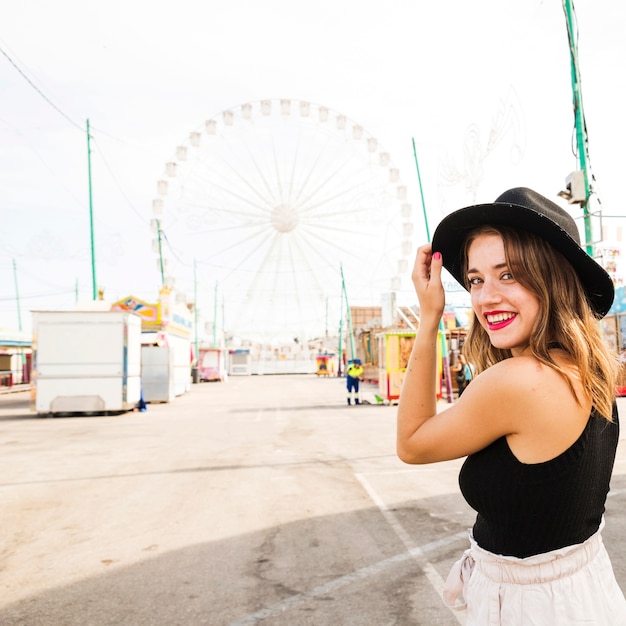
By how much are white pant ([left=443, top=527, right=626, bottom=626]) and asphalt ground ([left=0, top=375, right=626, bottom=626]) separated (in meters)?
2.27

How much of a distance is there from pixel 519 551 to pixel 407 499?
550 centimetres

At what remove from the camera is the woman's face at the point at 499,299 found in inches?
60.5

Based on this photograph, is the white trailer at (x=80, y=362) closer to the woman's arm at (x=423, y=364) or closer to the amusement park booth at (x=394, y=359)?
the amusement park booth at (x=394, y=359)

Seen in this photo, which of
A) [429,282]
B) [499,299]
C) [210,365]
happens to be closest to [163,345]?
[210,365]

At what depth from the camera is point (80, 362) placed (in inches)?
731

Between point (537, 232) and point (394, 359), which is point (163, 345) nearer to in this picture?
point (394, 359)

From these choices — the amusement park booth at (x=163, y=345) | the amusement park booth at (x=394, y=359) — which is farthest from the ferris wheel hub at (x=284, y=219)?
the amusement park booth at (x=394, y=359)

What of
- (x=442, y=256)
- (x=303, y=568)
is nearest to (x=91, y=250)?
(x=303, y=568)

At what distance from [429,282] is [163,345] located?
85.8ft

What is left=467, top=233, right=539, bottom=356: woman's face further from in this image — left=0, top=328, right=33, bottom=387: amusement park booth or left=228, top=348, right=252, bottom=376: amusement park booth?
left=228, top=348, right=252, bottom=376: amusement park booth

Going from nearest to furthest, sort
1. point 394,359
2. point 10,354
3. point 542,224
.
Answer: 1. point 542,224
2. point 394,359
3. point 10,354

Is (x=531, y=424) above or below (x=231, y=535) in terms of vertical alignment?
above

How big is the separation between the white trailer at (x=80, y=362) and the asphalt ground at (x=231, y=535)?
24.3 ft

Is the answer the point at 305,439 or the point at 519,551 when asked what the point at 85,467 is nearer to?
the point at 305,439
